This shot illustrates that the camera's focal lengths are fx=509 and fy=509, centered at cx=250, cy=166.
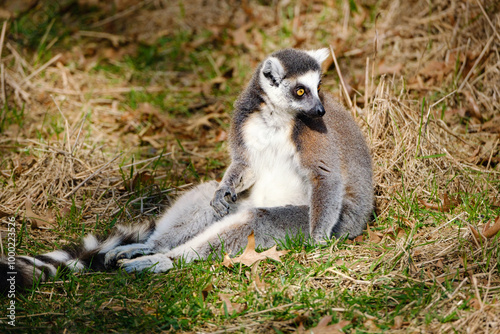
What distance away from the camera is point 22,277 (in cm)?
331

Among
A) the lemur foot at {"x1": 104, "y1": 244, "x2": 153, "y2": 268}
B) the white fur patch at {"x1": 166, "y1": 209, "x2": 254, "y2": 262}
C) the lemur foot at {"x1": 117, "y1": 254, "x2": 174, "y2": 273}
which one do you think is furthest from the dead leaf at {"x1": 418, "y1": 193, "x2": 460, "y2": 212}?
the lemur foot at {"x1": 104, "y1": 244, "x2": 153, "y2": 268}

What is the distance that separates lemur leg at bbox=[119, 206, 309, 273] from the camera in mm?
3744

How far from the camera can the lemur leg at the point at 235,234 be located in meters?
3.74

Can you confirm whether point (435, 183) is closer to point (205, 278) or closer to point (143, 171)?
point (205, 278)

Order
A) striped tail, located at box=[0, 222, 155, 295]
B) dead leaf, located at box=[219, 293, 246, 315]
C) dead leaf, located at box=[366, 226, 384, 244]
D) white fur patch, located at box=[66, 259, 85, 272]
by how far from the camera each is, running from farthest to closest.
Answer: dead leaf, located at box=[366, 226, 384, 244] → white fur patch, located at box=[66, 259, 85, 272] → striped tail, located at box=[0, 222, 155, 295] → dead leaf, located at box=[219, 293, 246, 315]

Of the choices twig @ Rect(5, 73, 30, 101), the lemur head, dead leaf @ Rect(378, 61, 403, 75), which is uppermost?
the lemur head

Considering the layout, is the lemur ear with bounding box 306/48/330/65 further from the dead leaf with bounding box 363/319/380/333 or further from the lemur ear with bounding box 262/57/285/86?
the dead leaf with bounding box 363/319/380/333

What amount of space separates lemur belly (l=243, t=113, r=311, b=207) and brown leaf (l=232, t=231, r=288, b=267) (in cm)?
54

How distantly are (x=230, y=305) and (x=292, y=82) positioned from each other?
70.5 inches

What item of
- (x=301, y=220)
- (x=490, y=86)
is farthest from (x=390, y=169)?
(x=490, y=86)

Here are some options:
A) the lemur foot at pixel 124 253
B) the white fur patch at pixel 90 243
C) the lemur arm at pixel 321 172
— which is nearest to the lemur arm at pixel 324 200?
the lemur arm at pixel 321 172

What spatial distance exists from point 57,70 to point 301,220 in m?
4.50

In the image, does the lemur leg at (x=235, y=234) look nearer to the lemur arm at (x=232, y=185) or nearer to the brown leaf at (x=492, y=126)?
the lemur arm at (x=232, y=185)

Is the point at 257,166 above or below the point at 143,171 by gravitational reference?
above
